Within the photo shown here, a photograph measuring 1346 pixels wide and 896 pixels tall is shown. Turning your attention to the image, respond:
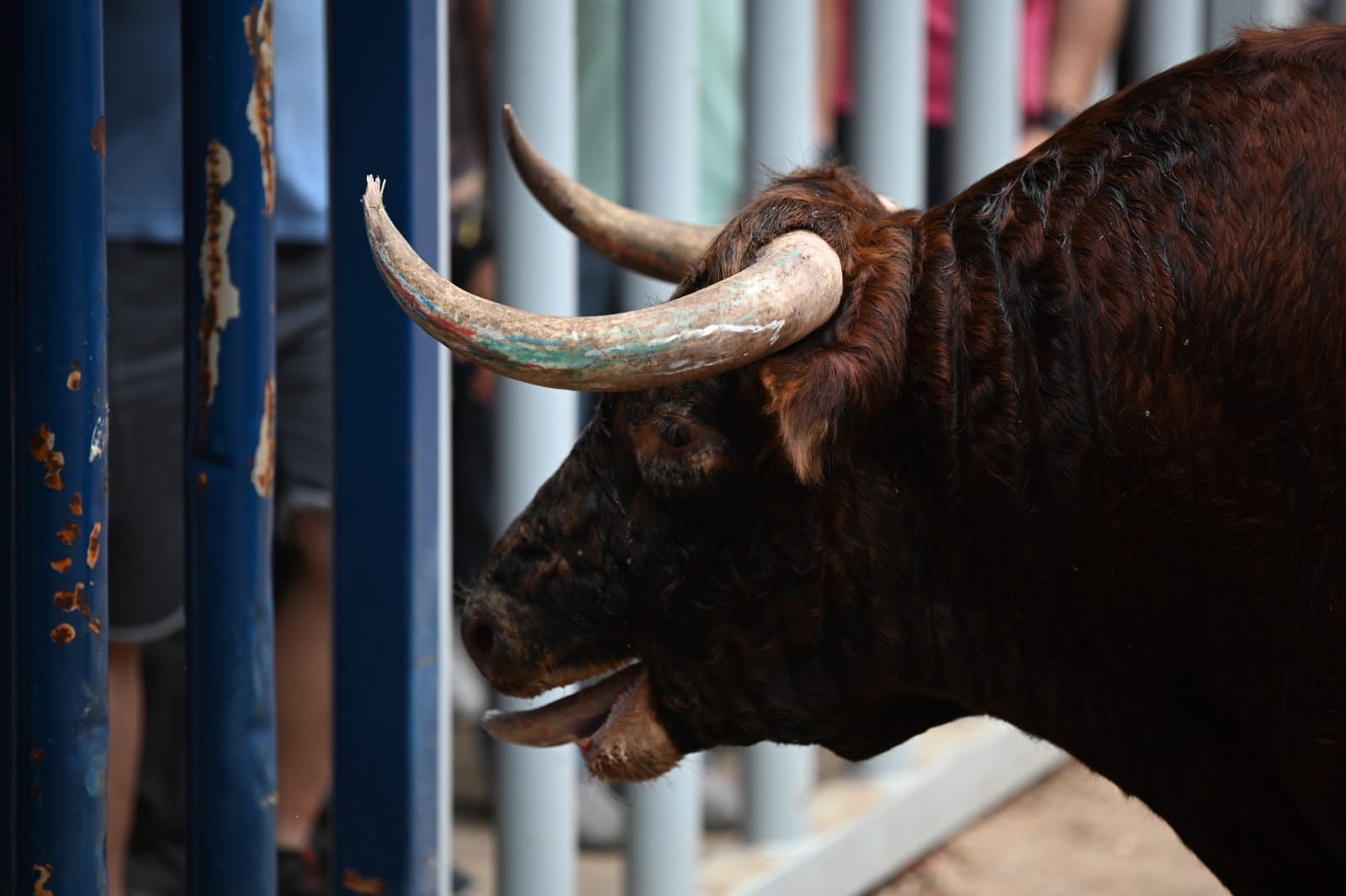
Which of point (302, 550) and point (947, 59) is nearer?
point (302, 550)

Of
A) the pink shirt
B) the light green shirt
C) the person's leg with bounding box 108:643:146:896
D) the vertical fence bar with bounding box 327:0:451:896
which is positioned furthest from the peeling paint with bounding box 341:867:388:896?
the pink shirt

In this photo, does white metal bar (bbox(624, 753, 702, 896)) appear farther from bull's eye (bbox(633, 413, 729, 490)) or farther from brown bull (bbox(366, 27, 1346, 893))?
bull's eye (bbox(633, 413, 729, 490))

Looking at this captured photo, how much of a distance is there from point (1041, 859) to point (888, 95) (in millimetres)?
2186

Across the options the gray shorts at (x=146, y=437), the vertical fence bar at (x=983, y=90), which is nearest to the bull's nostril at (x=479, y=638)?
the gray shorts at (x=146, y=437)

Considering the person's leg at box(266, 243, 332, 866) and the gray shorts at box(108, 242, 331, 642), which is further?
the person's leg at box(266, 243, 332, 866)

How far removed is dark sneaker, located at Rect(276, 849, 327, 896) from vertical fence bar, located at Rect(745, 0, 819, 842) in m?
1.03

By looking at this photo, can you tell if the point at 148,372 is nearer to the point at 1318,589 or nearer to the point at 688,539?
the point at 688,539

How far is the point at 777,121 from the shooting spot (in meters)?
3.93

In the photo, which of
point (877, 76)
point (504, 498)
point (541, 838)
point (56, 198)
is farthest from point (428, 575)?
point (877, 76)

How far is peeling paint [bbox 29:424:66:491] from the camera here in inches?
83.6

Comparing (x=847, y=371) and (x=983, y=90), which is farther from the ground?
(x=983, y=90)

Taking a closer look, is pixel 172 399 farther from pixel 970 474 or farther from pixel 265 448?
pixel 970 474

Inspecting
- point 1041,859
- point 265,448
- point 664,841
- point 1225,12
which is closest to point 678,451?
point 265,448

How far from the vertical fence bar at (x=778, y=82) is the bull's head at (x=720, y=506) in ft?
4.99
